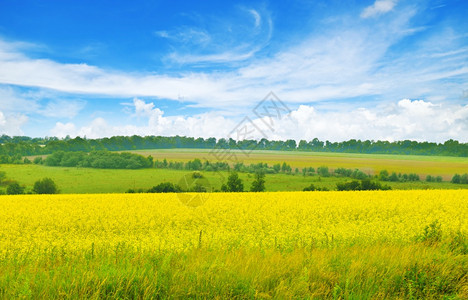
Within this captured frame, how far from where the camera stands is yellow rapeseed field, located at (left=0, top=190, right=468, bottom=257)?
820cm

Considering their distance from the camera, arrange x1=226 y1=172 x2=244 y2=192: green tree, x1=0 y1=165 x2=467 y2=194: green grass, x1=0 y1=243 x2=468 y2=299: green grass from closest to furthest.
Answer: x1=0 y1=243 x2=468 y2=299: green grass < x1=226 y1=172 x2=244 y2=192: green tree < x1=0 y1=165 x2=467 y2=194: green grass

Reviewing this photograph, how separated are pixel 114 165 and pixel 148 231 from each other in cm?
4060

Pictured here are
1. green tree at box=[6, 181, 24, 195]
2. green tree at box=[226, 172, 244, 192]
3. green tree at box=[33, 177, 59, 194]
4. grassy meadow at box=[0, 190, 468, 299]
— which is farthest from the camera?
green tree at box=[33, 177, 59, 194]

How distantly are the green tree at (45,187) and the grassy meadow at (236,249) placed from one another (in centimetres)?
2176

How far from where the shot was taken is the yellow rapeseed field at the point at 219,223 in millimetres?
8203

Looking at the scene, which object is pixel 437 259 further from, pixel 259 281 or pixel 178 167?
pixel 178 167

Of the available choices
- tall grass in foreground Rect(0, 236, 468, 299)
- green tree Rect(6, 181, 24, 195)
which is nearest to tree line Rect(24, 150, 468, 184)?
green tree Rect(6, 181, 24, 195)

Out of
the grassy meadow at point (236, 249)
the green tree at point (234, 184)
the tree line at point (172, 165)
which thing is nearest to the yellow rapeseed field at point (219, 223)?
the grassy meadow at point (236, 249)

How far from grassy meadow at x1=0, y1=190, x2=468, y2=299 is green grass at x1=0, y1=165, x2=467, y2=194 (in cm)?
1909

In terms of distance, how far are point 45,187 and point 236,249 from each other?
3690cm

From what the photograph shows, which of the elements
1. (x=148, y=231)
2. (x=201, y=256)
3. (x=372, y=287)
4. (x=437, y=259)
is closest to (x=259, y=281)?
(x=201, y=256)

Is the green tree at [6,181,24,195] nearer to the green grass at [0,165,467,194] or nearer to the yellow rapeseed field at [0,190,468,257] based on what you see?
the green grass at [0,165,467,194]

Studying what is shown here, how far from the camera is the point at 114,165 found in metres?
46.3

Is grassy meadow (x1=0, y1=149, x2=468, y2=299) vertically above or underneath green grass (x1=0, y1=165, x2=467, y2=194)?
above
